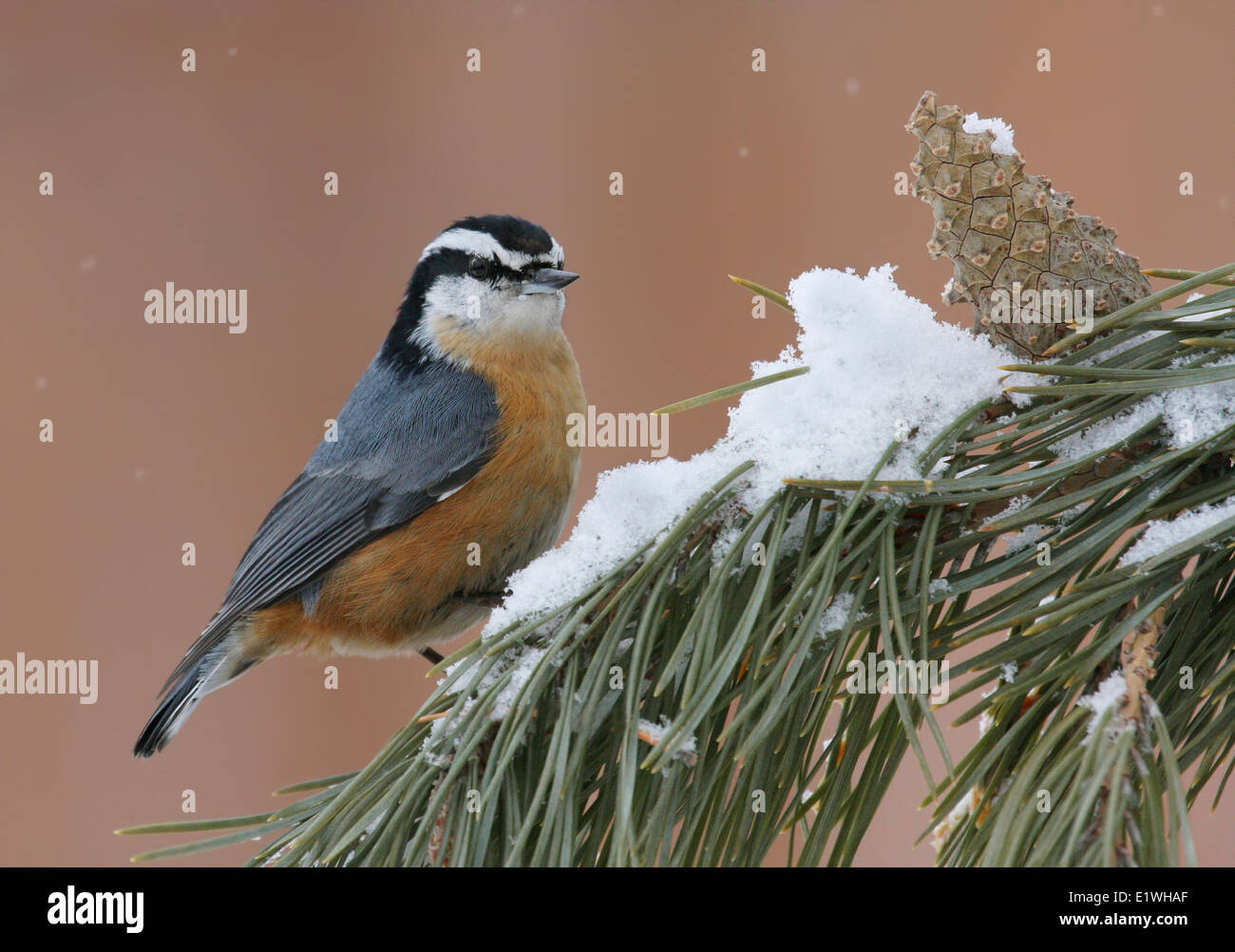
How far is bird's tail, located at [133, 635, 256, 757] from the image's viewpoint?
160cm

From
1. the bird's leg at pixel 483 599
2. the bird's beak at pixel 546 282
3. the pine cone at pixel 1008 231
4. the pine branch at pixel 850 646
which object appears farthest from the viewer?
the bird's beak at pixel 546 282

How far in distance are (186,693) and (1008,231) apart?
4.44 feet

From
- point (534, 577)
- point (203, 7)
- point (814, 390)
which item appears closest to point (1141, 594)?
point (814, 390)

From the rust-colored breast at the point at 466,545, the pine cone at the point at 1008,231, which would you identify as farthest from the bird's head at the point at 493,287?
the pine cone at the point at 1008,231

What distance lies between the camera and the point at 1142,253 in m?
2.04

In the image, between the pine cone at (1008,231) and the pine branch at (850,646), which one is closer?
the pine branch at (850,646)

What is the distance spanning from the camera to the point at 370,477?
154 centimetres

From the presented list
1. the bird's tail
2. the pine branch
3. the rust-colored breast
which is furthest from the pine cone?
the bird's tail

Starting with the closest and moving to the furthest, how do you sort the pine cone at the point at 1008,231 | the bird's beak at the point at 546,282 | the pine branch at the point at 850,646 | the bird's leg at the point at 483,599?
1. the pine branch at the point at 850,646
2. the pine cone at the point at 1008,231
3. the bird's leg at the point at 483,599
4. the bird's beak at the point at 546,282

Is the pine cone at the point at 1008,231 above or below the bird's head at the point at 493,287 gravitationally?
below

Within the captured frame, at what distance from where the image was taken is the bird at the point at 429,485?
1403mm

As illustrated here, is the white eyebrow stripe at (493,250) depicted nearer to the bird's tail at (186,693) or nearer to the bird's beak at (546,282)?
the bird's beak at (546,282)

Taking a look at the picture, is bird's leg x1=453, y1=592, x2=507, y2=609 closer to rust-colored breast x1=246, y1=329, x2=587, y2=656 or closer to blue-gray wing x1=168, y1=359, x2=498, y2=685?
rust-colored breast x1=246, y1=329, x2=587, y2=656


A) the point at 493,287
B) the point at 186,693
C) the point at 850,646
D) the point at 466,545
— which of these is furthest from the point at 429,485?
the point at 850,646
